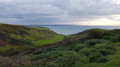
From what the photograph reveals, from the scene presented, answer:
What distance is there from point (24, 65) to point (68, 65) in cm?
367

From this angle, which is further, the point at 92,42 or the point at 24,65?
the point at 92,42

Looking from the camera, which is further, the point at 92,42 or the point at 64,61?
the point at 92,42

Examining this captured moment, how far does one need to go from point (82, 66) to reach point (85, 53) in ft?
13.1

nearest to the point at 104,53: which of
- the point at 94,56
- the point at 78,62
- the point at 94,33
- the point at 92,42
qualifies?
the point at 94,56

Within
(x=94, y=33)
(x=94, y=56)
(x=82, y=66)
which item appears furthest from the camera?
(x=94, y=33)

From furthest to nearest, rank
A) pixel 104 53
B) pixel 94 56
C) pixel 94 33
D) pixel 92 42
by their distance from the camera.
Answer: pixel 94 33 → pixel 92 42 → pixel 104 53 → pixel 94 56

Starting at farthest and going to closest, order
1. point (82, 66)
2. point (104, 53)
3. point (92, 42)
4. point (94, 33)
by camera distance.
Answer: point (94, 33), point (92, 42), point (104, 53), point (82, 66)

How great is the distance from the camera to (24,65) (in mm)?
10219

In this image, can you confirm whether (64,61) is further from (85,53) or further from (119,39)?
(119,39)

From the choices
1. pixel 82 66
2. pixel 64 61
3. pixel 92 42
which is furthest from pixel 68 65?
pixel 92 42

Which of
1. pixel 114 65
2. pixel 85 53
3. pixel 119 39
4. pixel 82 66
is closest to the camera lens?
pixel 114 65

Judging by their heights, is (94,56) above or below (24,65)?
above

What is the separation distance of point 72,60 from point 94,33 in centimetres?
2257

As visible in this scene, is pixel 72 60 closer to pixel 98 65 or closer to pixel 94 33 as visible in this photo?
pixel 98 65
